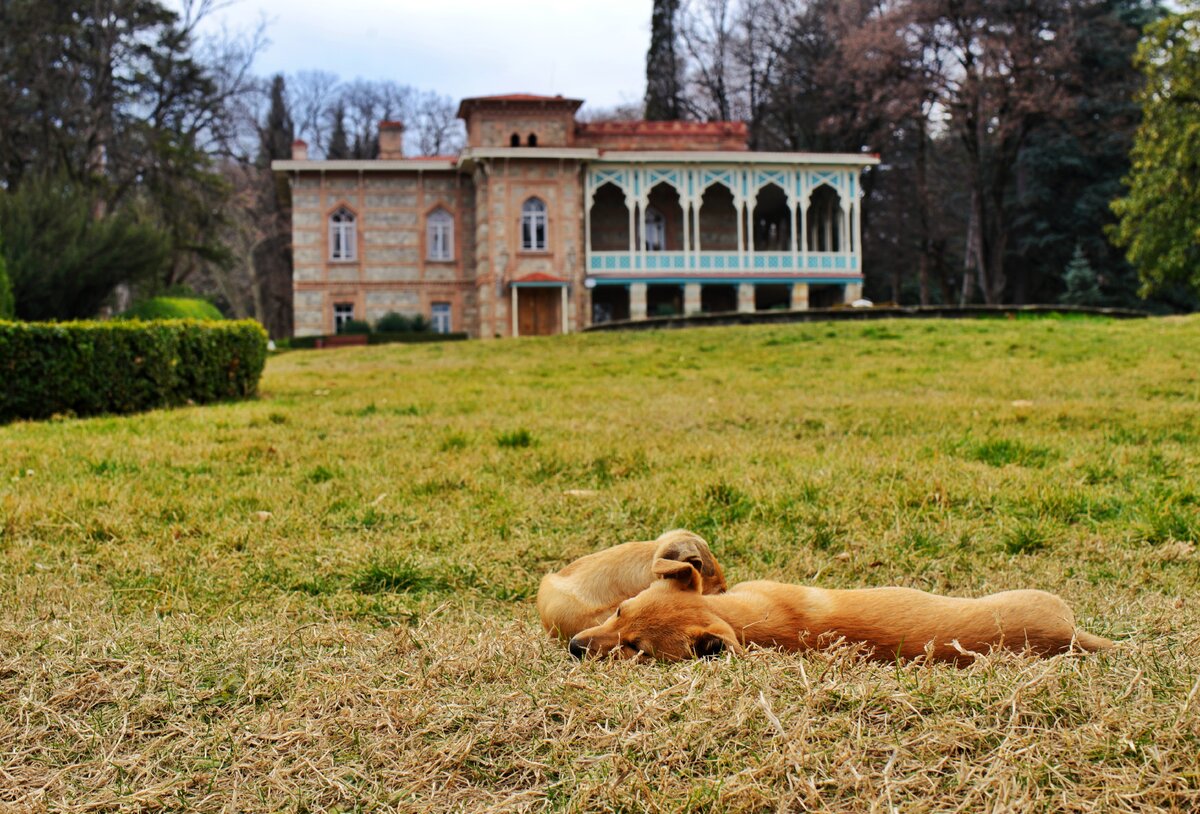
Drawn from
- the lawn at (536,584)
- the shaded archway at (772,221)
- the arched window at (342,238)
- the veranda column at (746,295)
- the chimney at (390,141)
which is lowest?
the lawn at (536,584)

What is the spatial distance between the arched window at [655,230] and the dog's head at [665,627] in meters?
34.8

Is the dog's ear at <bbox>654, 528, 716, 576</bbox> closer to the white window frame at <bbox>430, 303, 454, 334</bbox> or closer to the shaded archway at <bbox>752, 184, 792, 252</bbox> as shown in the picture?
the white window frame at <bbox>430, 303, 454, 334</bbox>

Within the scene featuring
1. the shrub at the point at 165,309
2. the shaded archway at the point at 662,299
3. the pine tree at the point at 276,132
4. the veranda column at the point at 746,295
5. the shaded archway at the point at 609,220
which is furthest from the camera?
the pine tree at the point at 276,132

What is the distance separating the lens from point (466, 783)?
1.73 m

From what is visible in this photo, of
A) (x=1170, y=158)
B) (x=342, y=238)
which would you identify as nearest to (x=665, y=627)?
(x=1170, y=158)

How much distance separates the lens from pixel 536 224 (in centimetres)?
3253

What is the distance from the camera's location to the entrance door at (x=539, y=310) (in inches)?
1296

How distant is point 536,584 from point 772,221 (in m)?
38.7

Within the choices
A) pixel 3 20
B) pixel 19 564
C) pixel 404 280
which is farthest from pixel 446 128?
pixel 19 564

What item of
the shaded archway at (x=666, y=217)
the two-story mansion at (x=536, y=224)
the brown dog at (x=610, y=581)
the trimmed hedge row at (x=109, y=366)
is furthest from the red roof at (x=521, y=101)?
the brown dog at (x=610, y=581)

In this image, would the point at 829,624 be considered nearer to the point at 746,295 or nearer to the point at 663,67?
the point at 746,295

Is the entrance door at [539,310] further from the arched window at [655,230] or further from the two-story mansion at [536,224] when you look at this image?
the arched window at [655,230]

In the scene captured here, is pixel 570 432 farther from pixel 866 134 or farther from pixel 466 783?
pixel 866 134

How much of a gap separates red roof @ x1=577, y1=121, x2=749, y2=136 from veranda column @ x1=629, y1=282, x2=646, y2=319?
6.04 meters
